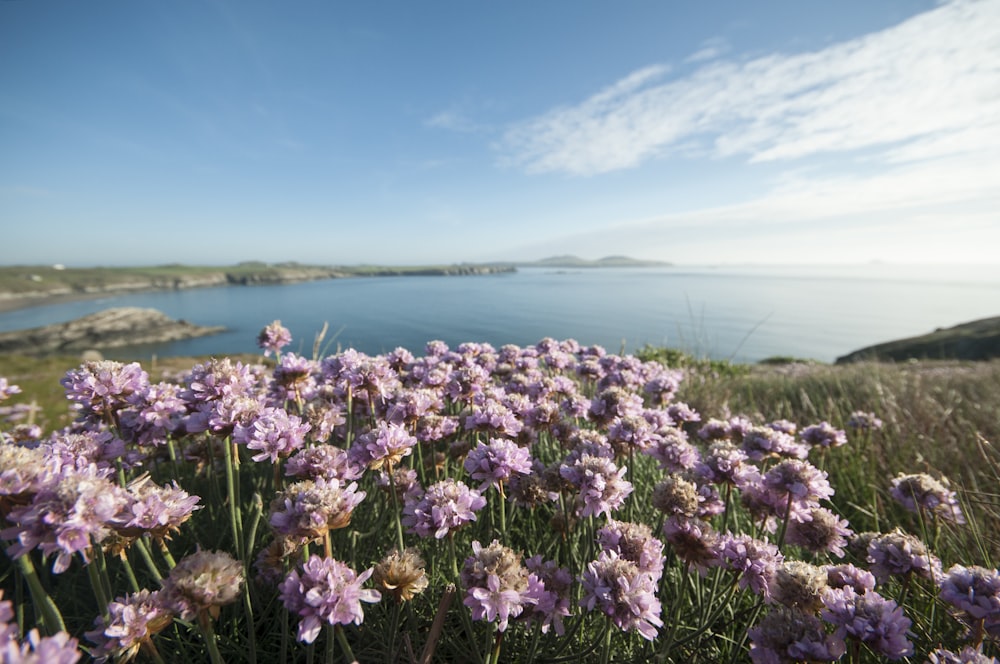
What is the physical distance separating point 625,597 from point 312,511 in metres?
1.60

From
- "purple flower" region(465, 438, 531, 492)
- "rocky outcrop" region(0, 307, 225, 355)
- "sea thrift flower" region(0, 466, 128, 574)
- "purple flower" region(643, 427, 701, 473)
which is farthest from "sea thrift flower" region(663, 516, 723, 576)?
"rocky outcrop" region(0, 307, 225, 355)

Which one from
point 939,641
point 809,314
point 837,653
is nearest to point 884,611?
point 837,653

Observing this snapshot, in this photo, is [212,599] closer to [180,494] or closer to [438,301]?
[180,494]

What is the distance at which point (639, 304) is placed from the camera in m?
85.4

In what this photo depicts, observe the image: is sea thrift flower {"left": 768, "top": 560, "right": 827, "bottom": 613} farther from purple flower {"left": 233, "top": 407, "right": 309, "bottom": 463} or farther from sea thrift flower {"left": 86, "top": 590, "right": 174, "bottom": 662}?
sea thrift flower {"left": 86, "top": 590, "right": 174, "bottom": 662}

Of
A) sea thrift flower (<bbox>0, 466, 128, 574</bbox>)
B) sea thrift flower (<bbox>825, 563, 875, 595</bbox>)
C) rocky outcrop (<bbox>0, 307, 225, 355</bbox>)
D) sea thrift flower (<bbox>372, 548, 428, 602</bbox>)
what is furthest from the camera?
rocky outcrop (<bbox>0, 307, 225, 355</bbox>)

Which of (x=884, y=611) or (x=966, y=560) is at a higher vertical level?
(x=884, y=611)

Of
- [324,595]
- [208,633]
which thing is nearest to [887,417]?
[324,595]

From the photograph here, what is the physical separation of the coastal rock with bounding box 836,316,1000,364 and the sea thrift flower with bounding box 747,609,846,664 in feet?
106

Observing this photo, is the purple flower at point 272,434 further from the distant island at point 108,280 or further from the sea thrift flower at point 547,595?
the distant island at point 108,280

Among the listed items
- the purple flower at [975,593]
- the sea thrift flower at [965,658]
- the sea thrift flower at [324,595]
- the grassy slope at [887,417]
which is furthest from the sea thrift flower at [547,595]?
the grassy slope at [887,417]

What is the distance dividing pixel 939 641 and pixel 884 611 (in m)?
1.23

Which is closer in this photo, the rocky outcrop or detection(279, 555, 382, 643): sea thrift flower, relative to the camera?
detection(279, 555, 382, 643): sea thrift flower

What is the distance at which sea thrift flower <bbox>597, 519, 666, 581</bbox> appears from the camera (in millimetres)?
2258
